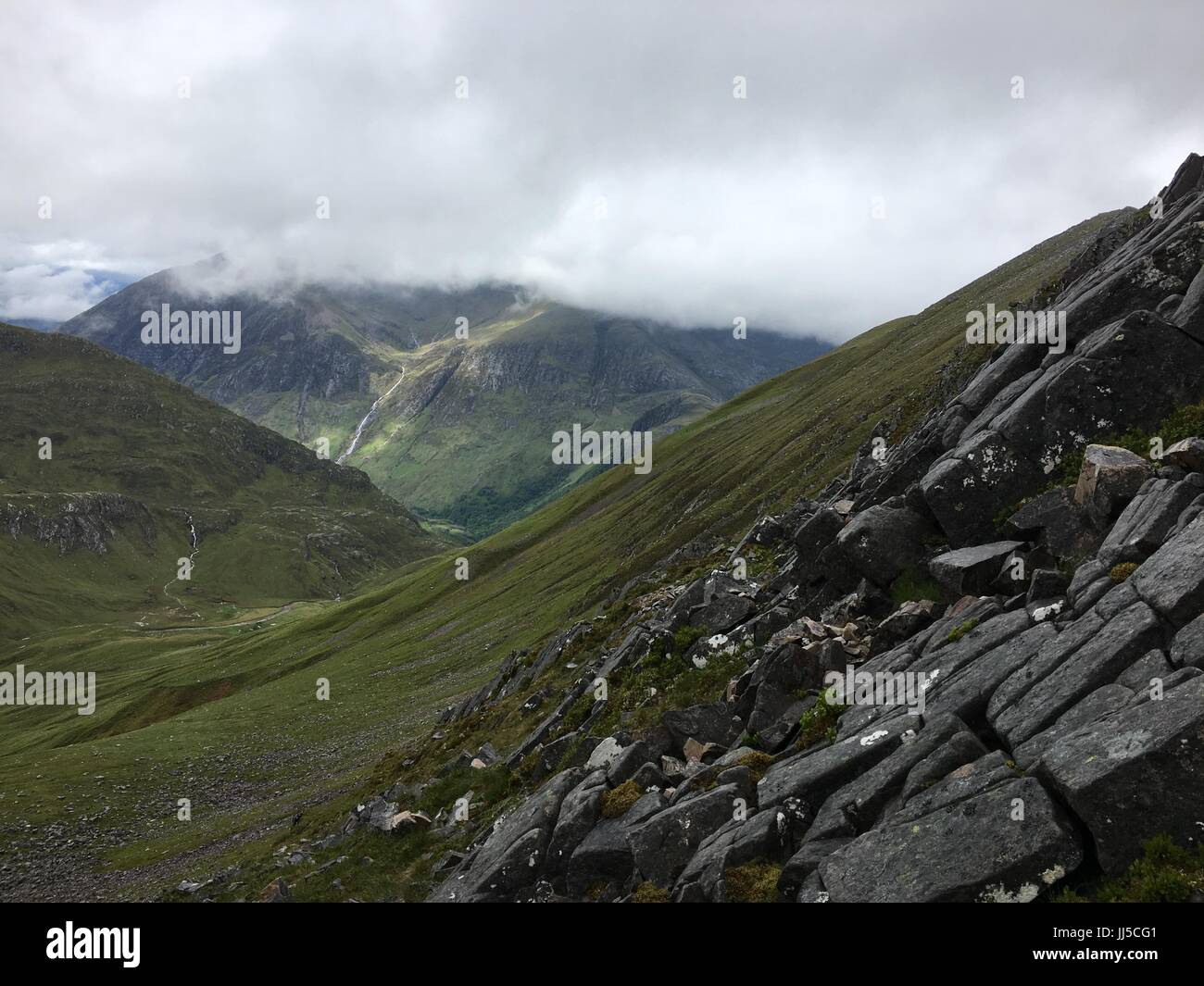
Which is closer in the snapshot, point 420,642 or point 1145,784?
point 1145,784

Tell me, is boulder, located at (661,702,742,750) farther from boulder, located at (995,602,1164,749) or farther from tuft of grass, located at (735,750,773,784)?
boulder, located at (995,602,1164,749)

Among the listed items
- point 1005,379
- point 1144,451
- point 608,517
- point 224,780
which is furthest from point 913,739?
point 608,517

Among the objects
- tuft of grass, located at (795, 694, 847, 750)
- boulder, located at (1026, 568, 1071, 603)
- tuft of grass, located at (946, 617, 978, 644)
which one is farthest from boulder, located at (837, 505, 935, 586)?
tuft of grass, located at (795, 694, 847, 750)

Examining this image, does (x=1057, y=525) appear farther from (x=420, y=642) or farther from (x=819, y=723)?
(x=420, y=642)

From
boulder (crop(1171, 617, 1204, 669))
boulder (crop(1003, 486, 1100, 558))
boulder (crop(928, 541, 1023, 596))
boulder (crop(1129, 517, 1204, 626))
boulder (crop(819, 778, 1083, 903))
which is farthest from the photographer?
boulder (crop(928, 541, 1023, 596))

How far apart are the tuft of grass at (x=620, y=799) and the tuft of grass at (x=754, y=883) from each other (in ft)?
19.0

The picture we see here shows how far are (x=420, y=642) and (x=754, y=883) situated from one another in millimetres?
113649

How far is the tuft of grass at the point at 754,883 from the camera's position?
1555cm

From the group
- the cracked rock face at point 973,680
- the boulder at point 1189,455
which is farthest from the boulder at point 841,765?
the boulder at point 1189,455

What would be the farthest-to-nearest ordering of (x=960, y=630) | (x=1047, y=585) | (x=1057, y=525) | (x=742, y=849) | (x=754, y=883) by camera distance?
1. (x=1057, y=525)
2. (x=960, y=630)
3. (x=1047, y=585)
4. (x=742, y=849)
5. (x=754, y=883)

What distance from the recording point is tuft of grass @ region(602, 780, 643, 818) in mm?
21688

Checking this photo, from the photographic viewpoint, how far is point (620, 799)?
72.1 feet

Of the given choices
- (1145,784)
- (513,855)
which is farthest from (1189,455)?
(513,855)

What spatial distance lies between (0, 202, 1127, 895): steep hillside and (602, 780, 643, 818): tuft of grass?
720 inches
